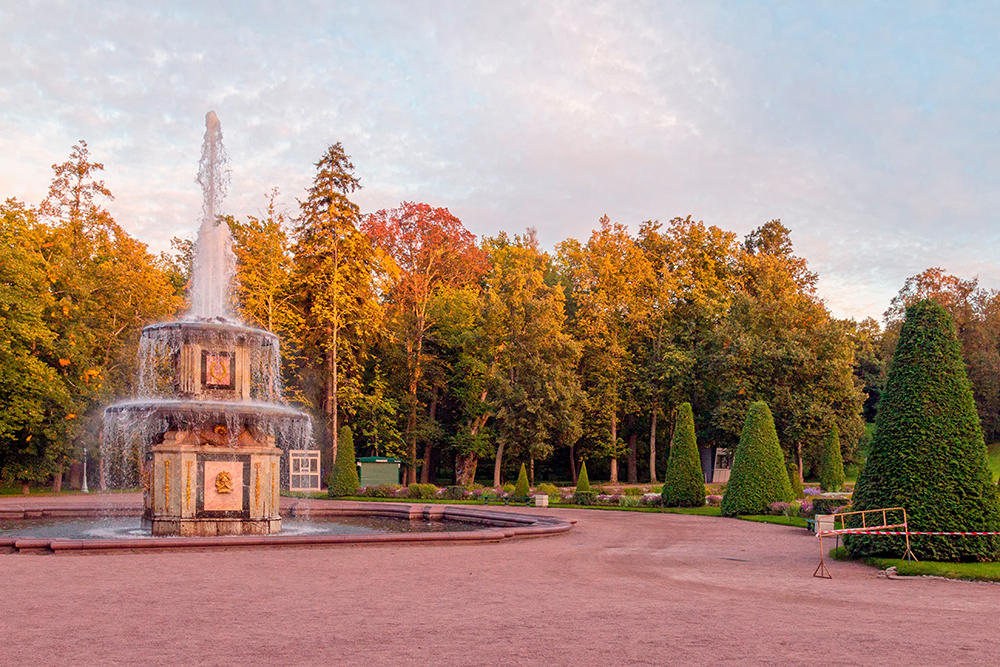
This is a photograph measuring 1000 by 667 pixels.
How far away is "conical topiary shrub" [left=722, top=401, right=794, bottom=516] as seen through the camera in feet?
84.1

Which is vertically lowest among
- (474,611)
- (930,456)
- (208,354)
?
(474,611)

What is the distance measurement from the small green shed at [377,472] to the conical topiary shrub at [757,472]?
18.7m

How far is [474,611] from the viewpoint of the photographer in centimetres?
927

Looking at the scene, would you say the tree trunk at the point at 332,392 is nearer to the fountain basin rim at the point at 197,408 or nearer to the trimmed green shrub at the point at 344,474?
the trimmed green shrub at the point at 344,474

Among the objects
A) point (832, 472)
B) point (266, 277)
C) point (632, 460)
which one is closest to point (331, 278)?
point (266, 277)

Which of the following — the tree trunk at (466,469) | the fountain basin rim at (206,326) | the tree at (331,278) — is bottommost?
the tree trunk at (466,469)

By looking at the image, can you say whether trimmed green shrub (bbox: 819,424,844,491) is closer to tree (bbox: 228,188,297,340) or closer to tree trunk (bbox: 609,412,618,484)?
tree trunk (bbox: 609,412,618,484)

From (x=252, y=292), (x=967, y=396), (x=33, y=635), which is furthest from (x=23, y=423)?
(x=967, y=396)

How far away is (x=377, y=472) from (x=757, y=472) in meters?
20.1

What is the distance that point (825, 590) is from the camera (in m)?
11.4

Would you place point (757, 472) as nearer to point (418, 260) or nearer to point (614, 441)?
point (614, 441)

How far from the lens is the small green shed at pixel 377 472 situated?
131ft

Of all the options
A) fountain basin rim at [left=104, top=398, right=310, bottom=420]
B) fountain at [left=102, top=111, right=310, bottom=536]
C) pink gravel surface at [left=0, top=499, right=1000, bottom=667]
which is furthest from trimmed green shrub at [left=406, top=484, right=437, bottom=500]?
pink gravel surface at [left=0, top=499, right=1000, bottom=667]

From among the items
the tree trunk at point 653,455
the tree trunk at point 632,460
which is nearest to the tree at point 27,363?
the tree trunk at point 653,455
